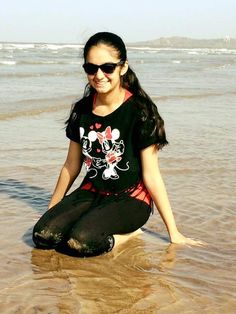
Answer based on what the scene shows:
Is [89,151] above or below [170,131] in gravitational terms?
above

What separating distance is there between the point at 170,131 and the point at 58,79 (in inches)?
430

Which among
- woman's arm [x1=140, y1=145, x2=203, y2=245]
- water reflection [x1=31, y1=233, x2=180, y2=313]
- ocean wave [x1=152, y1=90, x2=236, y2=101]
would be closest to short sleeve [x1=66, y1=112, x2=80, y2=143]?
woman's arm [x1=140, y1=145, x2=203, y2=245]

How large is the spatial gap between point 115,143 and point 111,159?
0.12 meters

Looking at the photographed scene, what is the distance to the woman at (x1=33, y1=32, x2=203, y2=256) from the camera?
3.61 meters

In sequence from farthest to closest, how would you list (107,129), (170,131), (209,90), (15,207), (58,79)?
(58,79) → (209,90) → (170,131) → (15,207) → (107,129)

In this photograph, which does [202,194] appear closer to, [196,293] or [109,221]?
[109,221]

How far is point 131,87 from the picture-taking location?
3.87m

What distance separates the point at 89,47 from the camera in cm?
358

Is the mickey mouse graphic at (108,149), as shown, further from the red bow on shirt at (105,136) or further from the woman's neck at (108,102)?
the woman's neck at (108,102)

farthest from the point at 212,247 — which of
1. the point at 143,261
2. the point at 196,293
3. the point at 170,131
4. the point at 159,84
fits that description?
the point at 159,84

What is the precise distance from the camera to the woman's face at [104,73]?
3561 mm

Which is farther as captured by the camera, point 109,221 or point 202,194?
point 202,194

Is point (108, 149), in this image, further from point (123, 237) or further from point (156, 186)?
point (123, 237)

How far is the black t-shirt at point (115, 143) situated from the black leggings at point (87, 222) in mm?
133
